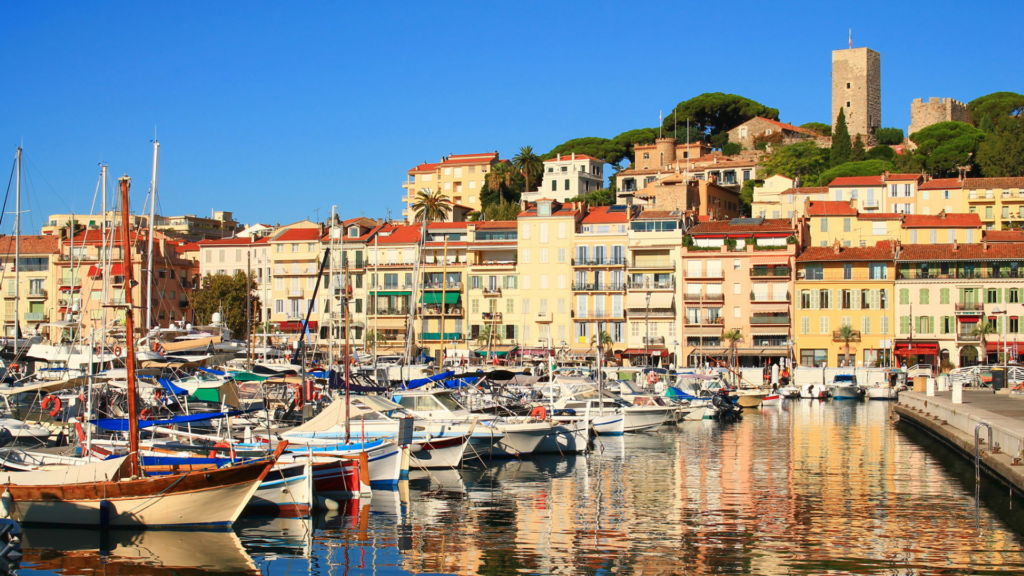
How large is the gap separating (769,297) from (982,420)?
152 ft

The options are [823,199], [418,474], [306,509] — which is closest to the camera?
[306,509]

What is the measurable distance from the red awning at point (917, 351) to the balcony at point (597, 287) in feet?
65.8

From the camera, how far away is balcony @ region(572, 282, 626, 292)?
3159 inches

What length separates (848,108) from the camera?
136 metres

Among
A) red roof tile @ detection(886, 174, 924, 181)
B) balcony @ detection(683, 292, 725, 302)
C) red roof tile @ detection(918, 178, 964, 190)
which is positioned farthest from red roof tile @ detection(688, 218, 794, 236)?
A: red roof tile @ detection(918, 178, 964, 190)

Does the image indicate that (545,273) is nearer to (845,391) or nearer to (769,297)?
(769,297)

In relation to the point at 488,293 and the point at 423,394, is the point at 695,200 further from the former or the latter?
the point at 423,394

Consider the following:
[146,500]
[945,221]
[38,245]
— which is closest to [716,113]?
[945,221]

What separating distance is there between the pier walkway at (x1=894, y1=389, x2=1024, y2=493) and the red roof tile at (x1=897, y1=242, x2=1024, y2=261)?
80.8 feet

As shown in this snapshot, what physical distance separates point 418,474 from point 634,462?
7472 millimetres

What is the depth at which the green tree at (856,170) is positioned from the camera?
103 m

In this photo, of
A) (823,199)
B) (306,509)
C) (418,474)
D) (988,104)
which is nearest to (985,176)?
(823,199)

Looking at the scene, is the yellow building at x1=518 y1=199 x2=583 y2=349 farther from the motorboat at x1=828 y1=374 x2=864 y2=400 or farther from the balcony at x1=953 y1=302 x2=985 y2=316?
the balcony at x1=953 y1=302 x2=985 y2=316

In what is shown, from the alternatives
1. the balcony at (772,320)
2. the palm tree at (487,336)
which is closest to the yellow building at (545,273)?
the palm tree at (487,336)
